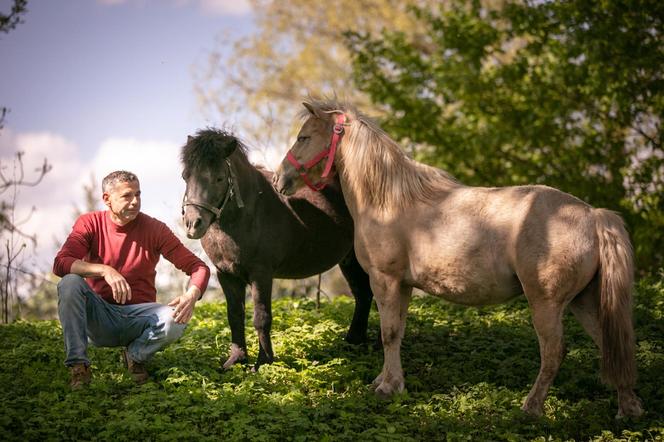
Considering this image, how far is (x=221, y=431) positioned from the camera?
18.0 feet

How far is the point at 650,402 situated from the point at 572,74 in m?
8.32

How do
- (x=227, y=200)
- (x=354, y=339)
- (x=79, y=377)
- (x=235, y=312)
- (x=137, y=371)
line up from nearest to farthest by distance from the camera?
(x=79, y=377)
(x=137, y=371)
(x=227, y=200)
(x=235, y=312)
(x=354, y=339)

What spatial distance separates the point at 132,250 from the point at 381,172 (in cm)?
247

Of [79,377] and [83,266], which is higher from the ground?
[83,266]

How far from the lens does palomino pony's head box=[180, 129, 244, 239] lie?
6.47 meters

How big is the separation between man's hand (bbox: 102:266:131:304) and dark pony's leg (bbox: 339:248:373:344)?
115 inches

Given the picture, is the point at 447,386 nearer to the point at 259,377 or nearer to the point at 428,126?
the point at 259,377

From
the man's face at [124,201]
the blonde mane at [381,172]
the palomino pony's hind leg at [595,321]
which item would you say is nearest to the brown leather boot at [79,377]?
the man's face at [124,201]

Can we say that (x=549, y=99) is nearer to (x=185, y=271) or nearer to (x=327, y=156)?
(x=327, y=156)

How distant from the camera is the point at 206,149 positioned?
665cm

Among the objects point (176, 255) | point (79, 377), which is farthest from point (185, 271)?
point (79, 377)

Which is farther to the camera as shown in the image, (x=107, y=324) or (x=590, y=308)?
(x=107, y=324)

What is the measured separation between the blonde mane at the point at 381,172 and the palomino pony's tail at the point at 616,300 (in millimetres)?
1516

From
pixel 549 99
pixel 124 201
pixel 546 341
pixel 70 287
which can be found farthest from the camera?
pixel 549 99
